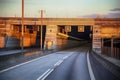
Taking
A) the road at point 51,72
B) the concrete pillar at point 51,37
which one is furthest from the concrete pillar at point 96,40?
the road at point 51,72

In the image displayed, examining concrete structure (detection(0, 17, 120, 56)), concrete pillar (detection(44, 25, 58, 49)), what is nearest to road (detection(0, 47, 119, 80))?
concrete structure (detection(0, 17, 120, 56))

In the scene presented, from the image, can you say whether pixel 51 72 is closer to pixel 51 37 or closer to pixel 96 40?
pixel 96 40

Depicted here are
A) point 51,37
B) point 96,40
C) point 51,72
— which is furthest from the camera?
point 51,37

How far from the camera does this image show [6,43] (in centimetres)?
8762

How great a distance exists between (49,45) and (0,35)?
1533 cm

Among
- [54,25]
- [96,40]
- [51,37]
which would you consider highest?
[54,25]

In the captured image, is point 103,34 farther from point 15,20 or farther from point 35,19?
point 15,20

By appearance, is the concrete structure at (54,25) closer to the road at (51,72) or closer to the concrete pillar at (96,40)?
the concrete pillar at (96,40)

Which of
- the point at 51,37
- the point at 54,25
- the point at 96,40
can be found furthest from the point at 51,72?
the point at 54,25

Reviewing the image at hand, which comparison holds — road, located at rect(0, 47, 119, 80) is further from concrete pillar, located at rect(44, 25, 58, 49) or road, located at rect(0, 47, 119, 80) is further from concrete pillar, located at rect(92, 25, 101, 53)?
concrete pillar, located at rect(44, 25, 58, 49)

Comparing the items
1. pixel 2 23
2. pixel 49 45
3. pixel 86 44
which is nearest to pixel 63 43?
pixel 49 45

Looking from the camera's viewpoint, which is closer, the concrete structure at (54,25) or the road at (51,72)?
the road at (51,72)

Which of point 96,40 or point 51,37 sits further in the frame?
point 51,37

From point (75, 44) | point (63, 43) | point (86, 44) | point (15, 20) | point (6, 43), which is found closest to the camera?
point (6, 43)
